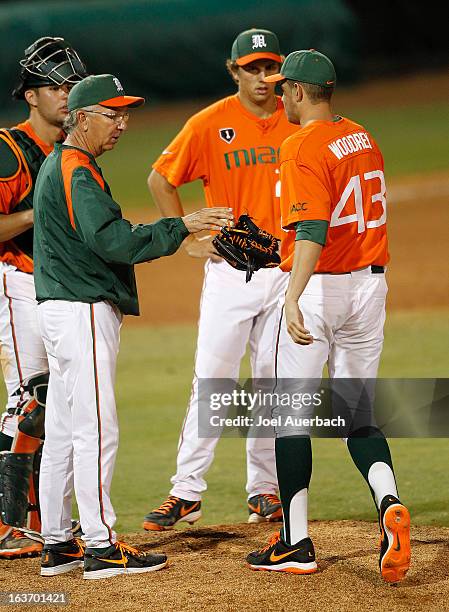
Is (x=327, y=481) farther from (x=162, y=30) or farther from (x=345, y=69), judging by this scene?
(x=345, y=69)

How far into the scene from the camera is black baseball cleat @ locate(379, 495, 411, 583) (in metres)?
4.36

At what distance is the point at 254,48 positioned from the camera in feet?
19.6

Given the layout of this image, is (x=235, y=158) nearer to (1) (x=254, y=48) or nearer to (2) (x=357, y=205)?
(1) (x=254, y=48)

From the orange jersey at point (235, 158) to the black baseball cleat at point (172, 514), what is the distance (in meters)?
1.62

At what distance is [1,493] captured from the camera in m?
5.30

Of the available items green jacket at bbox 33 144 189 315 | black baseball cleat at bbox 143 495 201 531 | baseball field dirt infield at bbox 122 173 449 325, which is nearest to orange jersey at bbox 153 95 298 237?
green jacket at bbox 33 144 189 315

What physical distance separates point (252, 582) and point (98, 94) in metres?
2.27

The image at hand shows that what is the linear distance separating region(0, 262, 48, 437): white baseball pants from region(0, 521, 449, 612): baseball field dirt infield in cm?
84

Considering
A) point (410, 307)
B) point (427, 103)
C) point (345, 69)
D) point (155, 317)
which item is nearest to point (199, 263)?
point (155, 317)

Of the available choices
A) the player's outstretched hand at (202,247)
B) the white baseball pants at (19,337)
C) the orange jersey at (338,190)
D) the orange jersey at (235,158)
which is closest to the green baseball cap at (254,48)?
the orange jersey at (235,158)

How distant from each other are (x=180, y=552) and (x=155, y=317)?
8.11 m

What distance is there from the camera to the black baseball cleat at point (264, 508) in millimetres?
5863

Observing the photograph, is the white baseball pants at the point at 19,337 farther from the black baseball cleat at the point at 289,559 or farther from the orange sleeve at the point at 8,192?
the black baseball cleat at the point at 289,559

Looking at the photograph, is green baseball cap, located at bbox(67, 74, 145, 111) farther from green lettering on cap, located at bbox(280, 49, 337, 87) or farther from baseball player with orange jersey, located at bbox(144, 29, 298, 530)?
baseball player with orange jersey, located at bbox(144, 29, 298, 530)
